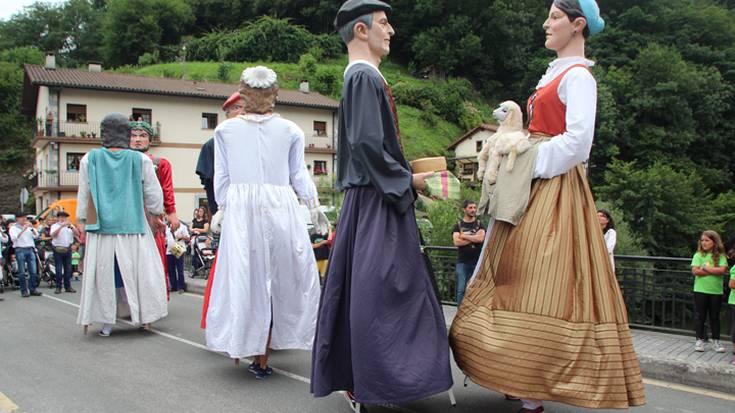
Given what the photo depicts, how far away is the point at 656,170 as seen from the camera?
32500 millimetres

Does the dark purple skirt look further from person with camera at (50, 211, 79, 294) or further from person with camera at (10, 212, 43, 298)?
person with camera at (50, 211, 79, 294)

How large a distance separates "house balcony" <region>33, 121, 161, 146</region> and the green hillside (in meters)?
14.5

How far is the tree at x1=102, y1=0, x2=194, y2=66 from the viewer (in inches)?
2655

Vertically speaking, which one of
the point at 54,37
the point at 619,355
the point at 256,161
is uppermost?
the point at 54,37

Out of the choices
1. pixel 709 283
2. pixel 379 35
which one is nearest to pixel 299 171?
pixel 379 35

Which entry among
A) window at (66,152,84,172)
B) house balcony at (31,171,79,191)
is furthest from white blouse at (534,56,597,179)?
window at (66,152,84,172)

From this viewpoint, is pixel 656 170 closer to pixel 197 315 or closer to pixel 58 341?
pixel 197 315

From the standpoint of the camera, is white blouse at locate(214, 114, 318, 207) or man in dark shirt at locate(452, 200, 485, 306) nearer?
white blouse at locate(214, 114, 318, 207)

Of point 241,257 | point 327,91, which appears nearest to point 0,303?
point 241,257

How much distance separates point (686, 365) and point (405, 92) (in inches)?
2029

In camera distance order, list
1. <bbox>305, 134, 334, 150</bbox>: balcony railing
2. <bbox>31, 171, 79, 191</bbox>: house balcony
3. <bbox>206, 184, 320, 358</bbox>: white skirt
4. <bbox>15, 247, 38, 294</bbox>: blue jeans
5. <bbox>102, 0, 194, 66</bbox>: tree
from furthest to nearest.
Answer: <bbox>102, 0, 194, 66</bbox>: tree → <bbox>305, 134, 334, 150</bbox>: balcony railing → <bbox>31, 171, 79, 191</bbox>: house balcony → <bbox>15, 247, 38, 294</bbox>: blue jeans → <bbox>206, 184, 320, 358</bbox>: white skirt

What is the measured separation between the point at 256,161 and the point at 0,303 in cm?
781

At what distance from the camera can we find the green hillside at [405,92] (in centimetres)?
5003

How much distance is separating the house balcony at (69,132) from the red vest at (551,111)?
117 ft
